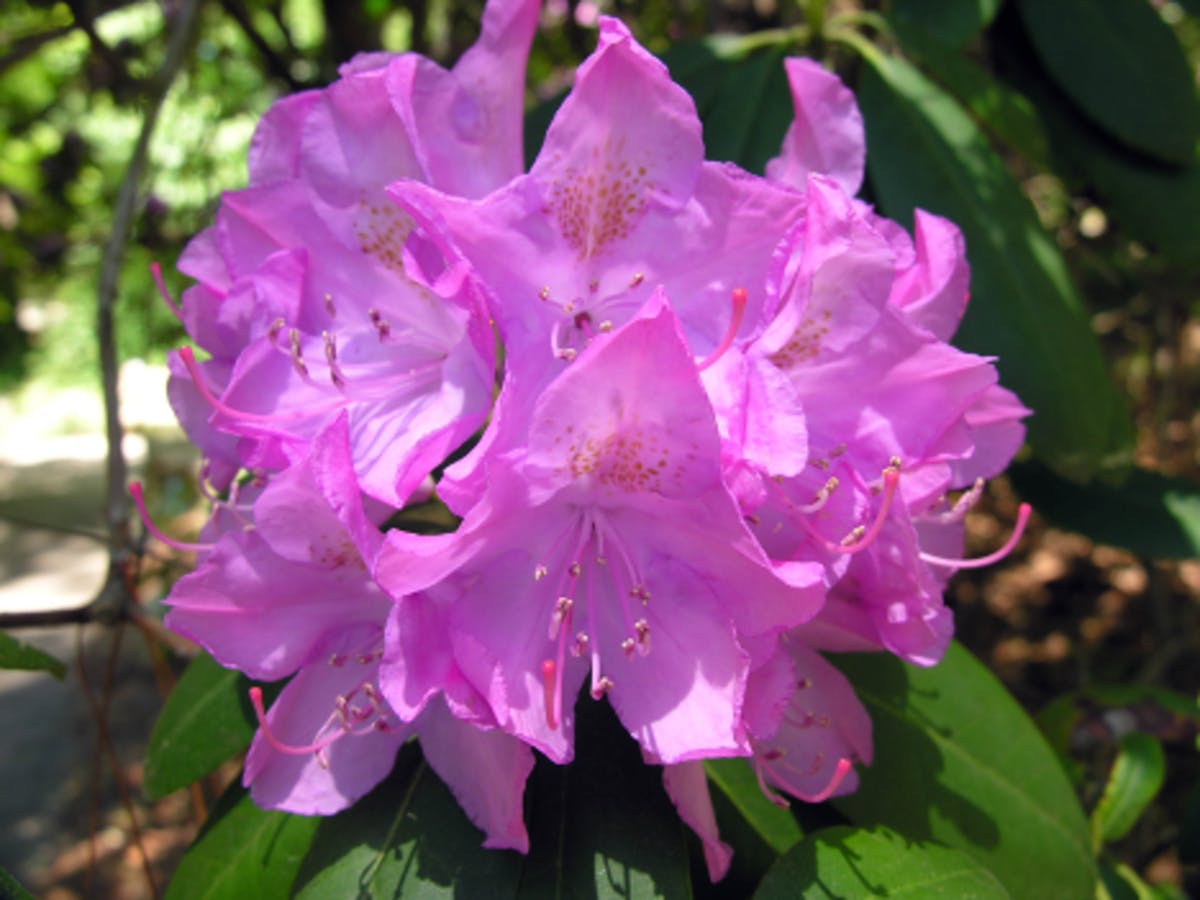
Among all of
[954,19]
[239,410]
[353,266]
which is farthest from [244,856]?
[954,19]

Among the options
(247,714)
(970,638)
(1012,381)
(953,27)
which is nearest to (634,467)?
(247,714)

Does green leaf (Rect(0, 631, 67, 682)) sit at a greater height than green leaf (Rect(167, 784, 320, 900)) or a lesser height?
greater

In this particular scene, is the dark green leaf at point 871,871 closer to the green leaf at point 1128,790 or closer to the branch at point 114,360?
the green leaf at point 1128,790

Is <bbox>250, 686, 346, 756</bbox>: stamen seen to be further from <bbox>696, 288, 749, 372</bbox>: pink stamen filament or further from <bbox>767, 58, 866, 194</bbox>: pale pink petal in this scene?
<bbox>767, 58, 866, 194</bbox>: pale pink petal

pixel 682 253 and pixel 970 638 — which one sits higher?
pixel 682 253

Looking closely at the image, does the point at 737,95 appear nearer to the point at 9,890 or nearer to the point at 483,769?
the point at 483,769

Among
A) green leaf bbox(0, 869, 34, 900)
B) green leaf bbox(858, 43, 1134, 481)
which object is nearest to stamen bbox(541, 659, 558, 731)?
green leaf bbox(0, 869, 34, 900)

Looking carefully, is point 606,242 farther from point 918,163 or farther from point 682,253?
point 918,163
